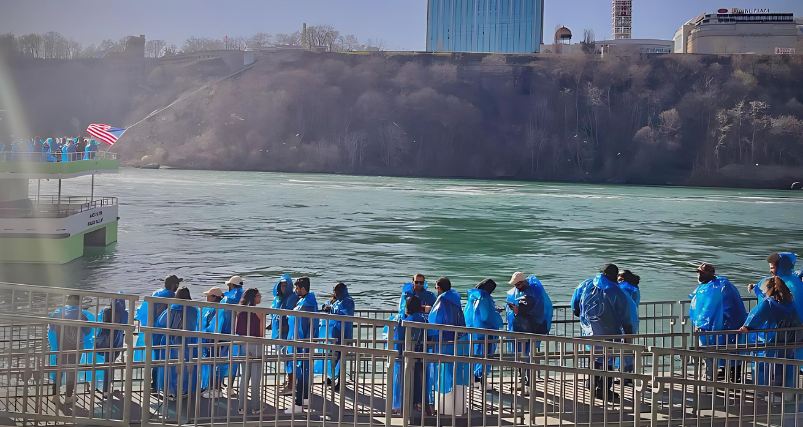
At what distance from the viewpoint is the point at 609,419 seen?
6922 mm

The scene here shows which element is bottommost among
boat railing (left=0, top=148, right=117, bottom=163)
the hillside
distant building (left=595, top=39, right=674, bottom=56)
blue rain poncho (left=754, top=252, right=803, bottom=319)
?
blue rain poncho (left=754, top=252, right=803, bottom=319)

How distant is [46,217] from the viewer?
94.4 ft

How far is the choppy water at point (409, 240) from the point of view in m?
26.6

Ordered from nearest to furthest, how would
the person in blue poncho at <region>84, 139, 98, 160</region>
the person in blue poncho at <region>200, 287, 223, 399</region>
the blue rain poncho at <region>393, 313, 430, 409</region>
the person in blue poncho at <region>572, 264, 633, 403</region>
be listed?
1. the blue rain poncho at <region>393, 313, 430, 409</region>
2. the person in blue poncho at <region>200, 287, 223, 399</region>
3. the person in blue poncho at <region>572, 264, 633, 403</region>
4. the person in blue poncho at <region>84, 139, 98, 160</region>

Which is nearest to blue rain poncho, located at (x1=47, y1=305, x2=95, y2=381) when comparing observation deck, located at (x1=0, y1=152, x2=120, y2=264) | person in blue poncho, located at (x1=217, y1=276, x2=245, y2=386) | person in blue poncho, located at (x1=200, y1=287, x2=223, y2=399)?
person in blue poncho, located at (x1=200, y1=287, x2=223, y2=399)

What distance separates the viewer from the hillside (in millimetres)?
110938

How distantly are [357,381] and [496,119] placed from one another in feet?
372

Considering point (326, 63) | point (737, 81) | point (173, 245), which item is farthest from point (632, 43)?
point (173, 245)

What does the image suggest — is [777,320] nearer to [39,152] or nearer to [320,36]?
[39,152]

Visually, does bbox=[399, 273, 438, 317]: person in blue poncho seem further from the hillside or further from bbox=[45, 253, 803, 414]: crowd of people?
the hillside

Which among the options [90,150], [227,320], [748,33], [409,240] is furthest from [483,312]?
[748,33]

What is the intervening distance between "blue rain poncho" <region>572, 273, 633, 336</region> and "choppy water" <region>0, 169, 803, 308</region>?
12727 millimetres

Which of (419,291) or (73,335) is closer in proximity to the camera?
(73,335)

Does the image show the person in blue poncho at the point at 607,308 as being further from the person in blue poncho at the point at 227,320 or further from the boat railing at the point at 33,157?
the boat railing at the point at 33,157
